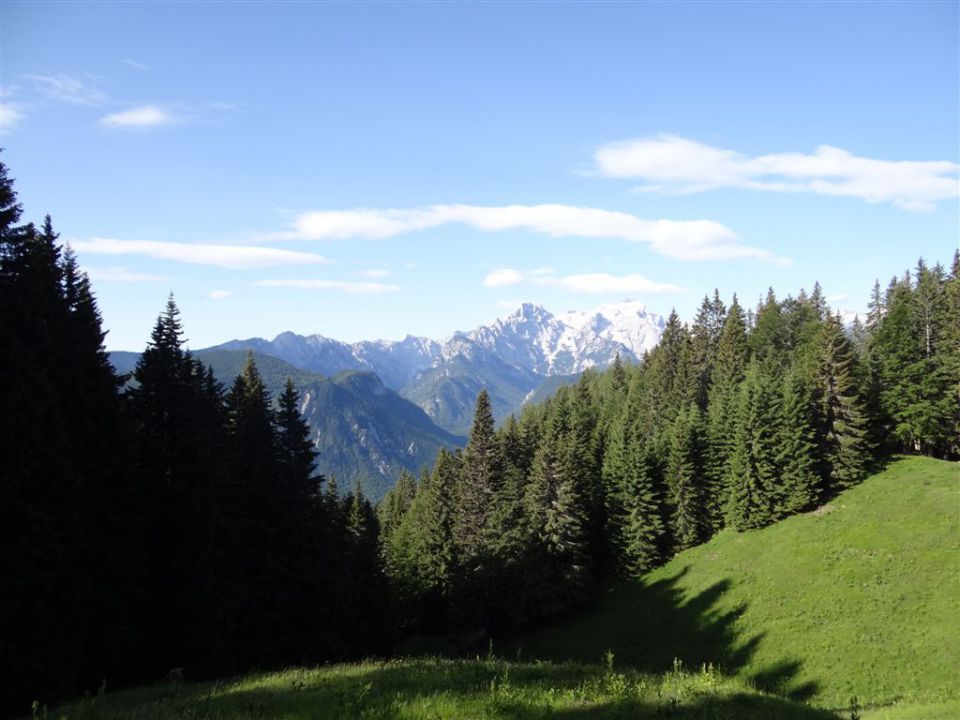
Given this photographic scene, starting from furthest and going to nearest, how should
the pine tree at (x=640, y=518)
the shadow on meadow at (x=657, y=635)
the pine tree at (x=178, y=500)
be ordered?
1. the pine tree at (x=640, y=518)
2. the shadow on meadow at (x=657, y=635)
3. the pine tree at (x=178, y=500)

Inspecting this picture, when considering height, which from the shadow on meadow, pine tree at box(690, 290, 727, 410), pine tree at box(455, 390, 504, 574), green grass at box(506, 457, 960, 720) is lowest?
the shadow on meadow

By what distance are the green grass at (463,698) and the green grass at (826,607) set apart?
52.3ft

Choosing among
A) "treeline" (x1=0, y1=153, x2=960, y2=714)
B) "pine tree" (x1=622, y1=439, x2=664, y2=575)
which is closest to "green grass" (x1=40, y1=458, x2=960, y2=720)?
"pine tree" (x1=622, y1=439, x2=664, y2=575)

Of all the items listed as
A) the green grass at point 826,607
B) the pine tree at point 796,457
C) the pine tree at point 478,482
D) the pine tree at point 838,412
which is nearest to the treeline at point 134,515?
the pine tree at point 478,482

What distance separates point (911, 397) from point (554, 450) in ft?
125

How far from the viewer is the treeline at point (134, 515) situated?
19.0m

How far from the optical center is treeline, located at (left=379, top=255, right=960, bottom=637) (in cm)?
5338

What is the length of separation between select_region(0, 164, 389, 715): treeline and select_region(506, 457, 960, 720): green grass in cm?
2220

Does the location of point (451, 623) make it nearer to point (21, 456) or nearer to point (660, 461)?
point (660, 461)

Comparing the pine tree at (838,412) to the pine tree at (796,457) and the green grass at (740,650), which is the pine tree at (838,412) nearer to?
the pine tree at (796,457)

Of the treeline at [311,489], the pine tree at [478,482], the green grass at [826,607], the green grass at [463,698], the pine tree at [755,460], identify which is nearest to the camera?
the green grass at [463,698]

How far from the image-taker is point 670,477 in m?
61.8

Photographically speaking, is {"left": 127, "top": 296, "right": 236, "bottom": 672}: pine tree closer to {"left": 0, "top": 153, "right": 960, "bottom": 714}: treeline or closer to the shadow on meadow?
{"left": 0, "top": 153, "right": 960, "bottom": 714}: treeline

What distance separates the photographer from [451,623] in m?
56.0
